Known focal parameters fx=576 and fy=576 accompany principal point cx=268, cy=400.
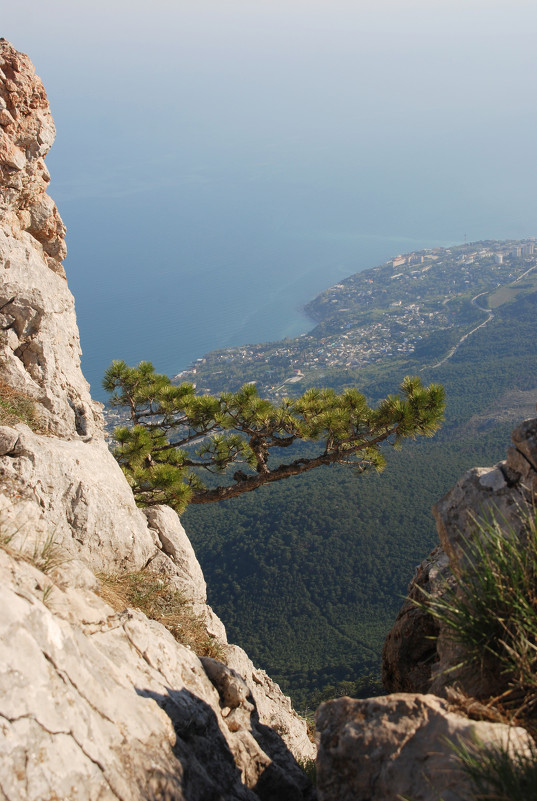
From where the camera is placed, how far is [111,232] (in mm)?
137125

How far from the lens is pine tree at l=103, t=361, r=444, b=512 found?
258 inches

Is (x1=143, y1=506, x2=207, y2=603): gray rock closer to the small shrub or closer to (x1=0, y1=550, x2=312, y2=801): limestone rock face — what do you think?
(x1=0, y1=550, x2=312, y2=801): limestone rock face

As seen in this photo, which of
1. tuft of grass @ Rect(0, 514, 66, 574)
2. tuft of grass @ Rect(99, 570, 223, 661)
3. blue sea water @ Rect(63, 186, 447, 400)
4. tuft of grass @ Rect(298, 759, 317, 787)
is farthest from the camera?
blue sea water @ Rect(63, 186, 447, 400)

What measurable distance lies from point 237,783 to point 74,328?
4810 mm

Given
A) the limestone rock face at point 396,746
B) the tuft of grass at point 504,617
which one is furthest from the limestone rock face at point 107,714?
the tuft of grass at point 504,617

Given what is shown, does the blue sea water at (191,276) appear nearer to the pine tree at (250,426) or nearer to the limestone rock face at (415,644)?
the pine tree at (250,426)

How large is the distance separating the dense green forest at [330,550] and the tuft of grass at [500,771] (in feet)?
46.3

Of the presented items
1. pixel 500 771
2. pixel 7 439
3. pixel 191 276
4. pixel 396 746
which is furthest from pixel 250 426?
pixel 191 276

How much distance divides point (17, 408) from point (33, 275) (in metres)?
1.76

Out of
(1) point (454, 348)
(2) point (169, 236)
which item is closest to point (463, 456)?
(1) point (454, 348)

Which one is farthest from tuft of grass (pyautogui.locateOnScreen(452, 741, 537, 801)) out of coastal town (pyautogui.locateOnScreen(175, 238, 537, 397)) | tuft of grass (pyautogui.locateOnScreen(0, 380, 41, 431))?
coastal town (pyautogui.locateOnScreen(175, 238, 537, 397))

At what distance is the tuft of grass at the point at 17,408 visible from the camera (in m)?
4.54

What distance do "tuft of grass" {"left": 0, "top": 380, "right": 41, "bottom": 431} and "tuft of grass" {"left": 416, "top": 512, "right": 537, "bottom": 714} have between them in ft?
11.3

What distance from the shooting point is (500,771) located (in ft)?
6.40
